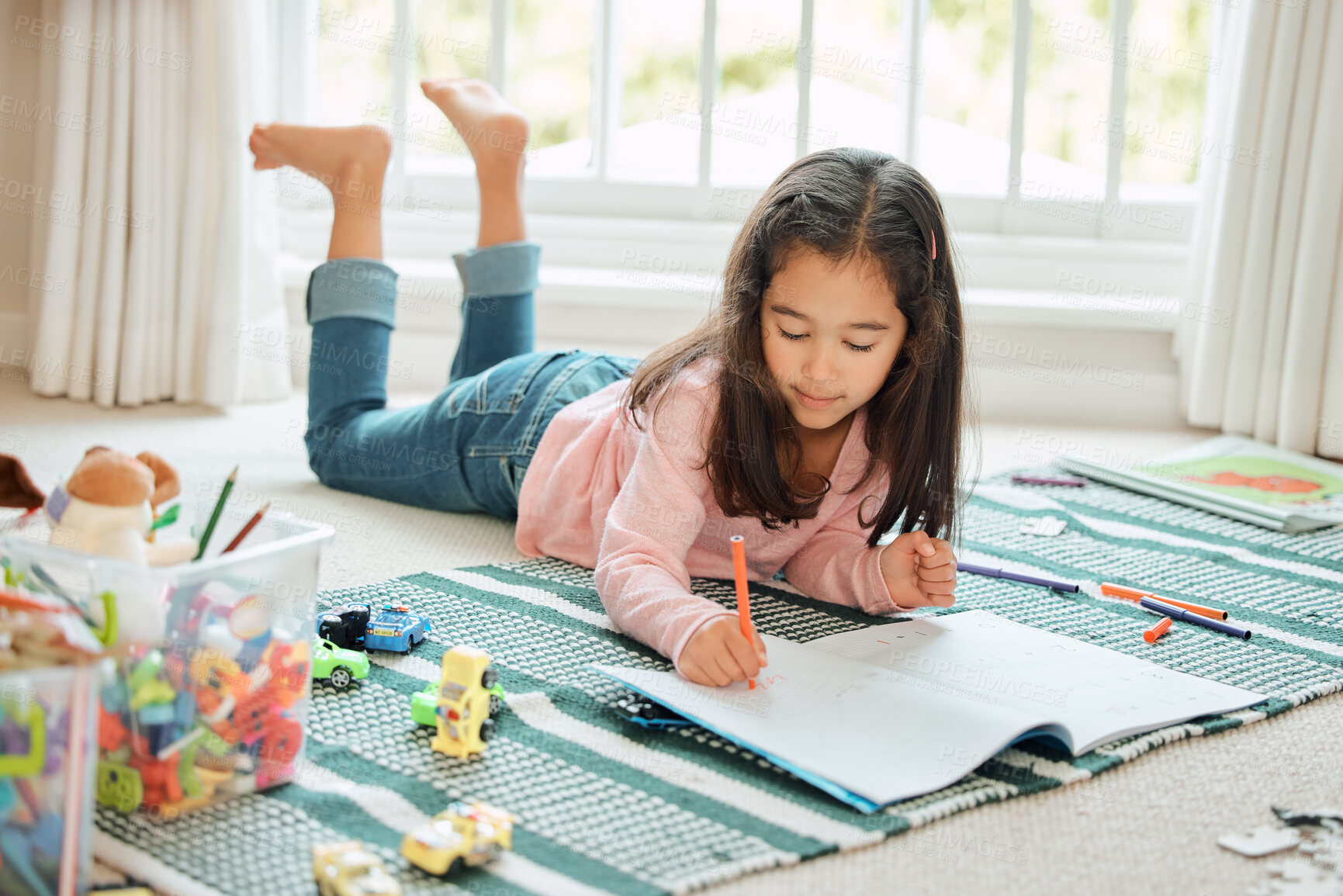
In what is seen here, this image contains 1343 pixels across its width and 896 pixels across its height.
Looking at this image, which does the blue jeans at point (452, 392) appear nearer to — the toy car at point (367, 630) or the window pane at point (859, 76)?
the toy car at point (367, 630)

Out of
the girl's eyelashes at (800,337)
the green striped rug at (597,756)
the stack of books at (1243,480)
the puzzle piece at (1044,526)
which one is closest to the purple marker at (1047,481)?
the stack of books at (1243,480)

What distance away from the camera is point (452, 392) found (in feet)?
4.59

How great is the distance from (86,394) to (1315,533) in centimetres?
160

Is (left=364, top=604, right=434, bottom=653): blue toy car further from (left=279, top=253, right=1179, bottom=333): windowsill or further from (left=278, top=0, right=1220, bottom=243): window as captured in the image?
(left=278, top=0, right=1220, bottom=243): window

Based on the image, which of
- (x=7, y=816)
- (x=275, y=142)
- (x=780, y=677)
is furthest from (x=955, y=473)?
(x=275, y=142)

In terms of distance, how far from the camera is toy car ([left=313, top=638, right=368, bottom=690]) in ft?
2.81

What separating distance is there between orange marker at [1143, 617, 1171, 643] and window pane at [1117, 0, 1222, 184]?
1.33 m

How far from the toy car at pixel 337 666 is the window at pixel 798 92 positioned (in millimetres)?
1511

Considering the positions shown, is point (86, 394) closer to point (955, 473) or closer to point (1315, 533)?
point (955, 473)

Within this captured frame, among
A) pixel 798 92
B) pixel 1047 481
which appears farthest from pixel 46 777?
pixel 798 92

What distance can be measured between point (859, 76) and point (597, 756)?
5.55 feet

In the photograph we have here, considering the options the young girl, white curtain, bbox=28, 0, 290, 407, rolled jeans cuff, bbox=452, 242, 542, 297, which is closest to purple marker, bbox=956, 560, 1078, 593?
the young girl

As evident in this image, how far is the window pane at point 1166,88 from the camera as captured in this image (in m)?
2.15

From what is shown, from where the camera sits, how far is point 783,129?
2.21 m
